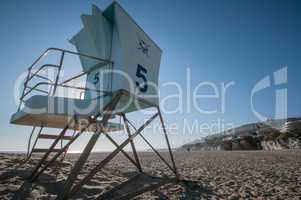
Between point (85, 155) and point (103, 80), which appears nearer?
point (85, 155)

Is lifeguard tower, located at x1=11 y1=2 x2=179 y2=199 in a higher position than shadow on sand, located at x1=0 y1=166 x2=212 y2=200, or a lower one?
higher

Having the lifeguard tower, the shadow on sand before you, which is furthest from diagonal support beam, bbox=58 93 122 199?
the shadow on sand

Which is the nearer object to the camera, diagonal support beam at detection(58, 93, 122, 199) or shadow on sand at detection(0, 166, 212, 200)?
diagonal support beam at detection(58, 93, 122, 199)

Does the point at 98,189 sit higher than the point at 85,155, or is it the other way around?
the point at 85,155

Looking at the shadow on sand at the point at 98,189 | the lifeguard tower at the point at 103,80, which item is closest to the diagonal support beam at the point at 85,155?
the lifeguard tower at the point at 103,80

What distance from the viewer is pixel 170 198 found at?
4.41m

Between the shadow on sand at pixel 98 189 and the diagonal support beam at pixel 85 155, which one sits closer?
the diagonal support beam at pixel 85 155

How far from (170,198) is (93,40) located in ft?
12.7

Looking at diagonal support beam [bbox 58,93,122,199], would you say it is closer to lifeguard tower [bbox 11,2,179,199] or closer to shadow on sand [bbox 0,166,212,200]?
lifeguard tower [bbox 11,2,179,199]

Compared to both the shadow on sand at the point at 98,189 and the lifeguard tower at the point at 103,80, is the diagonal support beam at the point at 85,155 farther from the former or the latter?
the shadow on sand at the point at 98,189

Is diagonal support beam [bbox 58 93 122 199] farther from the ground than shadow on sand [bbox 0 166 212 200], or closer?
farther from the ground

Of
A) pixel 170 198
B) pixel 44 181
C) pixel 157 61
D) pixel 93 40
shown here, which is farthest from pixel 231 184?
pixel 93 40

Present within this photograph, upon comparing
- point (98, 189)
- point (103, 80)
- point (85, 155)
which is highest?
point (103, 80)

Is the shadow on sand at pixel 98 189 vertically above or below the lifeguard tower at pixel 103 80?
below
